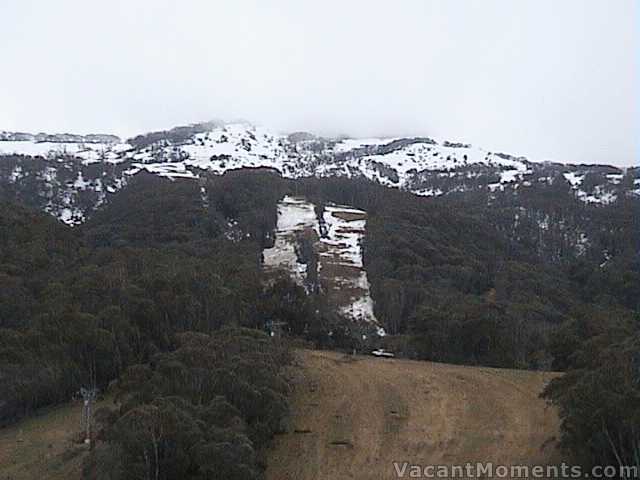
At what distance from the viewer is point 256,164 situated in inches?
5384

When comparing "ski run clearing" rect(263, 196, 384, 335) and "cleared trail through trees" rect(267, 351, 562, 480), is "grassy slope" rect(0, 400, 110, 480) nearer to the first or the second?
"cleared trail through trees" rect(267, 351, 562, 480)

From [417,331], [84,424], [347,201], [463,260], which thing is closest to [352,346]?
[417,331]

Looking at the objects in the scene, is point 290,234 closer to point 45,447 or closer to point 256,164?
point 45,447

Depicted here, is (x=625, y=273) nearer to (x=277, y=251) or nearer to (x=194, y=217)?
(x=277, y=251)

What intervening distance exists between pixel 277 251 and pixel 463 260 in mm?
15863

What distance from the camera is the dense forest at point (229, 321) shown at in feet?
44.7

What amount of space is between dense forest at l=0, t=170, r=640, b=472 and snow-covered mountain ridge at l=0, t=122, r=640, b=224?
2593 cm

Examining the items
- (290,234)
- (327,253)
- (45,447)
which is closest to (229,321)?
(45,447)

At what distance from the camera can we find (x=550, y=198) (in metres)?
99.1

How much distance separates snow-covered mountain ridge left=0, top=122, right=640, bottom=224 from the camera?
93.9m

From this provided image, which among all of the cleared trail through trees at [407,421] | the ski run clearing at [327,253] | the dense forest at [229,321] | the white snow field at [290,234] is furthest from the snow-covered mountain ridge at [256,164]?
the cleared trail through trees at [407,421]

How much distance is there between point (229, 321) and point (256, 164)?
360 ft

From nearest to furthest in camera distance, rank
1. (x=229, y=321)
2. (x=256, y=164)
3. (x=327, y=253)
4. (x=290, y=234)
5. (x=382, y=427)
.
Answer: (x=382, y=427), (x=229, y=321), (x=327, y=253), (x=290, y=234), (x=256, y=164)

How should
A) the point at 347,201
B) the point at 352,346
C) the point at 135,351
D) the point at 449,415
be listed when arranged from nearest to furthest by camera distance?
the point at 449,415, the point at 135,351, the point at 352,346, the point at 347,201
